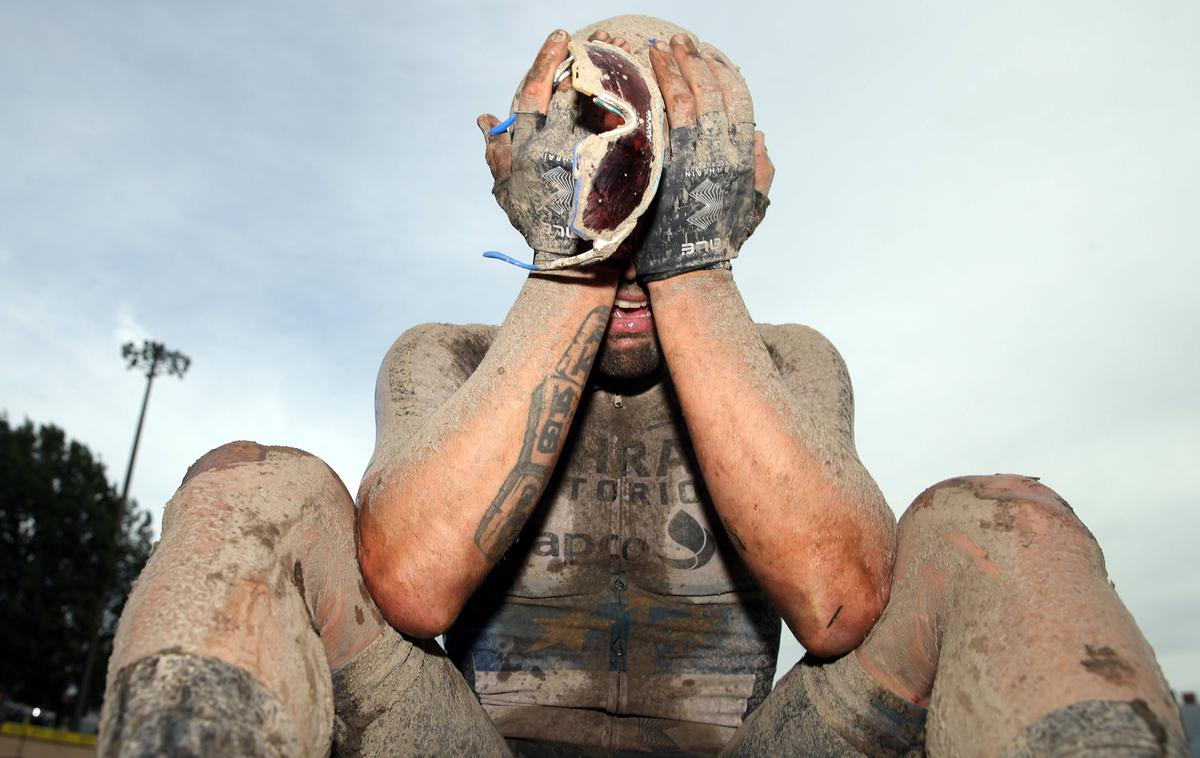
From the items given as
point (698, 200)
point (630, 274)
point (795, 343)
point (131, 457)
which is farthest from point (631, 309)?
point (131, 457)

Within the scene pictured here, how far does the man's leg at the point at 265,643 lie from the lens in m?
1.36

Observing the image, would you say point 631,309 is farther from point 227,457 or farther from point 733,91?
point 227,457

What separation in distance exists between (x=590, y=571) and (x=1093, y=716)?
1.54 metres

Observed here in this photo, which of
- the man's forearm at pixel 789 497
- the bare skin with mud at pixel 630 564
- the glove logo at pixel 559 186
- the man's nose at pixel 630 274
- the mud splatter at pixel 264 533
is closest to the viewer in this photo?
the bare skin with mud at pixel 630 564

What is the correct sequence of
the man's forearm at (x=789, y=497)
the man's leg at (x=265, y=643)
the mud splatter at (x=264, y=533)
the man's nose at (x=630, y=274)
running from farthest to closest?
the man's nose at (x=630, y=274) < the man's forearm at (x=789, y=497) < the mud splatter at (x=264, y=533) < the man's leg at (x=265, y=643)

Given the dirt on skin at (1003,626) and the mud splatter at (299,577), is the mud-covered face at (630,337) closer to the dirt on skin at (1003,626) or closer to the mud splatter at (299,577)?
the dirt on skin at (1003,626)

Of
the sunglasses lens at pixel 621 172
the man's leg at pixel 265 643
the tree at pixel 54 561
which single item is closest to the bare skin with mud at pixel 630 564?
the man's leg at pixel 265 643

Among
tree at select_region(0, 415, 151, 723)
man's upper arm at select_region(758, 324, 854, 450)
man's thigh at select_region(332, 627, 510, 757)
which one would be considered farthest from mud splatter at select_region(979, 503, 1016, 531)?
tree at select_region(0, 415, 151, 723)

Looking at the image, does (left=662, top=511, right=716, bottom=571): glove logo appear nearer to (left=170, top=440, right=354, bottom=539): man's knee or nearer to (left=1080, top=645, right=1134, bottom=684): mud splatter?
(left=170, top=440, right=354, bottom=539): man's knee

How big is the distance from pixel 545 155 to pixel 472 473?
75 centimetres

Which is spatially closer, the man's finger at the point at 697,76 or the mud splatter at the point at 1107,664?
the mud splatter at the point at 1107,664

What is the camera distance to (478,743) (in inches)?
83.9

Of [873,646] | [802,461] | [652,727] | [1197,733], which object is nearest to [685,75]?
[802,461]

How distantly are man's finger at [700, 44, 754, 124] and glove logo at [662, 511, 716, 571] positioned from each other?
3.76ft
